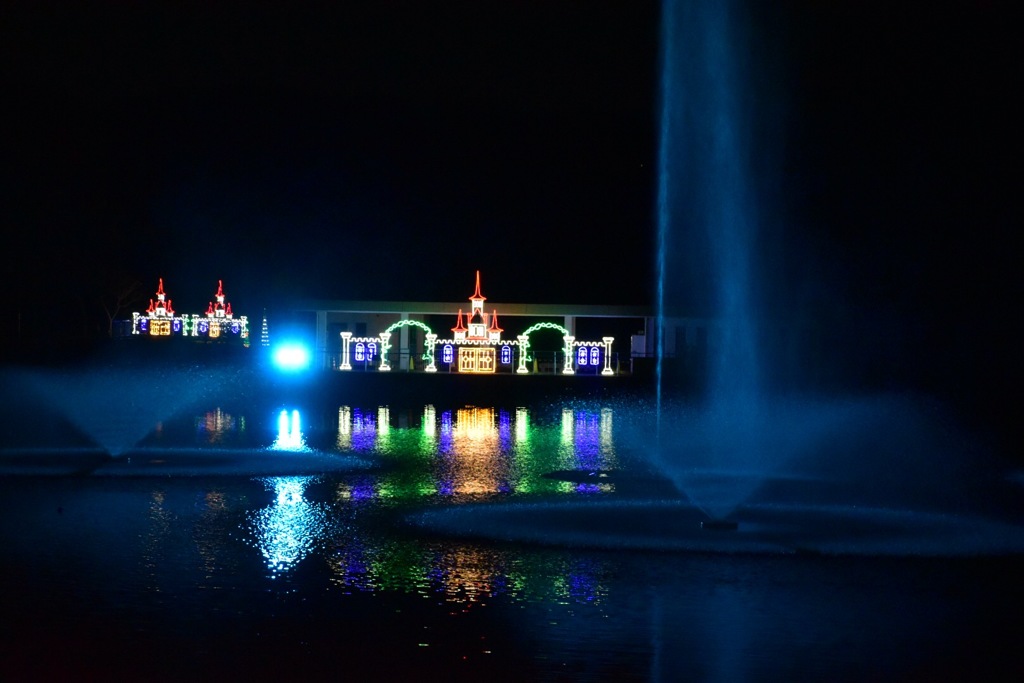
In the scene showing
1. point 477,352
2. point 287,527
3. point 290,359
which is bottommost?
point 287,527

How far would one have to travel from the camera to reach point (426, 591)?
10305mm

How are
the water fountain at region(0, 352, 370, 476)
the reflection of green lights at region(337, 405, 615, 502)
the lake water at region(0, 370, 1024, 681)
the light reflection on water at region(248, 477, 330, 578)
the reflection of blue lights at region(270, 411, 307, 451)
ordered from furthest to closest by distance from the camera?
1. the reflection of blue lights at region(270, 411, 307, 451)
2. the water fountain at region(0, 352, 370, 476)
3. the reflection of green lights at region(337, 405, 615, 502)
4. the light reflection on water at region(248, 477, 330, 578)
5. the lake water at region(0, 370, 1024, 681)

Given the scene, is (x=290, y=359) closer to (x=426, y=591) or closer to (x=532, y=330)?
(x=532, y=330)

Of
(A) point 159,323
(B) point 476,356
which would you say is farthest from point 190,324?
(B) point 476,356

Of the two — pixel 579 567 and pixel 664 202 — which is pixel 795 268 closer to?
pixel 664 202

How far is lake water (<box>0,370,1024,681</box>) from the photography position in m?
8.29

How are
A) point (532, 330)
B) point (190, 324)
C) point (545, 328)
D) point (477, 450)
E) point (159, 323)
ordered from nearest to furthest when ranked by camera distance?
point (477, 450)
point (532, 330)
point (545, 328)
point (159, 323)
point (190, 324)

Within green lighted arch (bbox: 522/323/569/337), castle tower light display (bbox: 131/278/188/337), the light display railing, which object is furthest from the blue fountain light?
castle tower light display (bbox: 131/278/188/337)

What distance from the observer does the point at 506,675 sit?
26.1ft

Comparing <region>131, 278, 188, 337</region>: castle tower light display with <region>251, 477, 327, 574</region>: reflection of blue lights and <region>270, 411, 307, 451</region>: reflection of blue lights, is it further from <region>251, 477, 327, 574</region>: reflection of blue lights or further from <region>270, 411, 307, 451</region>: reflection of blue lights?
<region>251, 477, 327, 574</region>: reflection of blue lights

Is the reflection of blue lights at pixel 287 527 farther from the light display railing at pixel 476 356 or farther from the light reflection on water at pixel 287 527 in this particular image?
the light display railing at pixel 476 356

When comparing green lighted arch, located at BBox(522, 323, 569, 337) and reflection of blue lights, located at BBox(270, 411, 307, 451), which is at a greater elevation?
green lighted arch, located at BBox(522, 323, 569, 337)

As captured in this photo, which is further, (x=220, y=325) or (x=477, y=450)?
(x=220, y=325)

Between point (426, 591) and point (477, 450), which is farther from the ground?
point (477, 450)
